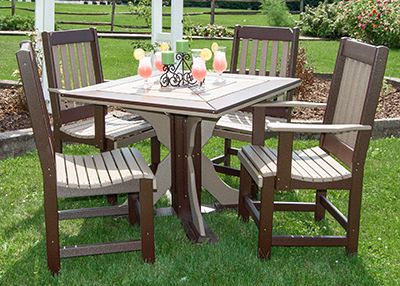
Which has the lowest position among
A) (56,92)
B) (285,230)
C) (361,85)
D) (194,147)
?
(285,230)

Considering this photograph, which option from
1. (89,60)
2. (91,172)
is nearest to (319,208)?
(91,172)

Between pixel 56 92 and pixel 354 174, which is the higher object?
pixel 56 92

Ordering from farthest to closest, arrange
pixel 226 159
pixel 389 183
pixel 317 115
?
pixel 317 115
pixel 226 159
pixel 389 183

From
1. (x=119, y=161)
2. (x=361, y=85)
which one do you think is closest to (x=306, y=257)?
(x=361, y=85)

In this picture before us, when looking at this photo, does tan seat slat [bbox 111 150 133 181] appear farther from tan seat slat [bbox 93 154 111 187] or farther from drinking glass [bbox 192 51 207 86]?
drinking glass [bbox 192 51 207 86]

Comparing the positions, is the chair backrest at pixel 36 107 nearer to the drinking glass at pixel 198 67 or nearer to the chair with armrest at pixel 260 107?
the drinking glass at pixel 198 67

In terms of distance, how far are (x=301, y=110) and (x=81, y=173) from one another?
336cm

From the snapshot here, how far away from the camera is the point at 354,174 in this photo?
8.19 feet

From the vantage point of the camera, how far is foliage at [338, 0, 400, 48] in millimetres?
8984

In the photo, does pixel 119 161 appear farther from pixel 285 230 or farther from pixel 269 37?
pixel 269 37

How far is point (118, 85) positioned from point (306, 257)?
59.2 inches

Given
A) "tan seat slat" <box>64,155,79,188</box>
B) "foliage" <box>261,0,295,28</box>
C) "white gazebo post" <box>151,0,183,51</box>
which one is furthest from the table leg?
Answer: "foliage" <box>261,0,295,28</box>

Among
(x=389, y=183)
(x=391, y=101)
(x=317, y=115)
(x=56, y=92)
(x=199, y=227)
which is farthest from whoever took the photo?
(x=391, y=101)

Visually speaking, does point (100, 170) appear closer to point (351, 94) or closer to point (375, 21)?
point (351, 94)
